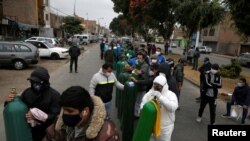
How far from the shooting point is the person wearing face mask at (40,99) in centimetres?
337

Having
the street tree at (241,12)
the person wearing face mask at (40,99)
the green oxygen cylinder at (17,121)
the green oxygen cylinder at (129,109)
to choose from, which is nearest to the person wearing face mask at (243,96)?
the green oxygen cylinder at (129,109)

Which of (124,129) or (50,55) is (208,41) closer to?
(50,55)

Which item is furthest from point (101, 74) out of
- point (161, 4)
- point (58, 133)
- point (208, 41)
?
point (208, 41)

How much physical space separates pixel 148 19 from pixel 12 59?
60.2 feet

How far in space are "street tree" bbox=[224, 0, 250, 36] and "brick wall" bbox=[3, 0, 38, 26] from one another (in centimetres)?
3096

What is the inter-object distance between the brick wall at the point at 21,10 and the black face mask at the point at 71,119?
3707 cm

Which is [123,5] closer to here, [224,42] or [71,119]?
[224,42]

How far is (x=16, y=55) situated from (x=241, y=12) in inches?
459

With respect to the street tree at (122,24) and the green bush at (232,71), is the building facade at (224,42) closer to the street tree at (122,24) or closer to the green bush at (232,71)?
the street tree at (122,24)

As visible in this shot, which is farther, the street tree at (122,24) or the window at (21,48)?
the street tree at (122,24)

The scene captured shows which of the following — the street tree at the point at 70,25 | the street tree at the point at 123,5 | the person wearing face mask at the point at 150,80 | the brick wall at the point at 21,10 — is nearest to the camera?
the person wearing face mask at the point at 150,80

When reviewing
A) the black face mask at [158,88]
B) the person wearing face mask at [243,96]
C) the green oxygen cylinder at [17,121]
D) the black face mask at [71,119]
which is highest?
the black face mask at [71,119]

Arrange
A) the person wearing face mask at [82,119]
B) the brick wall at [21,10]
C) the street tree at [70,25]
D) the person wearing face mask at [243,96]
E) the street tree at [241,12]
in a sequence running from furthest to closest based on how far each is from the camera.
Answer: the street tree at [70,25] → the brick wall at [21,10] → the street tree at [241,12] → the person wearing face mask at [243,96] → the person wearing face mask at [82,119]

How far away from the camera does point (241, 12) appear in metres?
10.8
